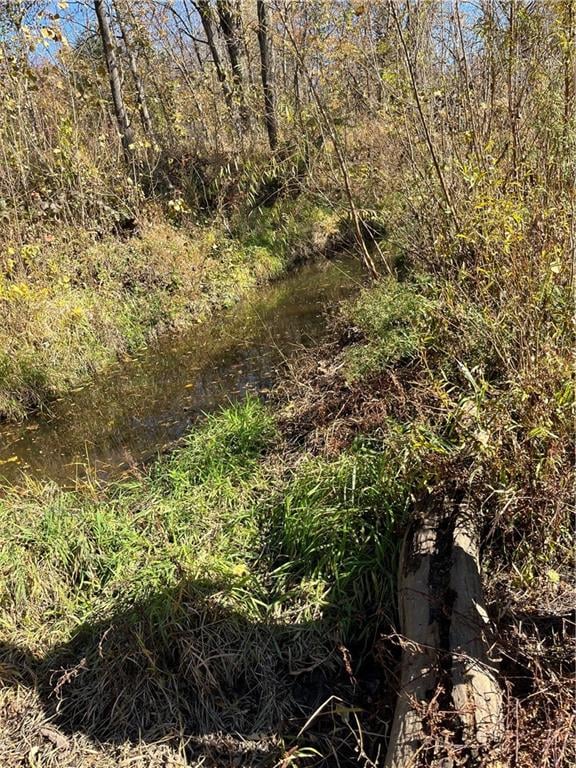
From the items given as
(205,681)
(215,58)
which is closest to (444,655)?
(205,681)

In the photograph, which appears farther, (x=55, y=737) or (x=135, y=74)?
(x=135, y=74)

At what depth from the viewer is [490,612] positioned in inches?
90.6

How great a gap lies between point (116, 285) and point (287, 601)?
25.3ft

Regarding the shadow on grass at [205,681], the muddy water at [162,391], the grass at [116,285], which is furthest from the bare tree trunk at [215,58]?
the shadow on grass at [205,681]

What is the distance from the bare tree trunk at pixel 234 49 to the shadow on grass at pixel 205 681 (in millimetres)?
11636

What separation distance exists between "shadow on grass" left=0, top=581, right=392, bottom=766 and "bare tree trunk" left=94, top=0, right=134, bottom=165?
10617mm

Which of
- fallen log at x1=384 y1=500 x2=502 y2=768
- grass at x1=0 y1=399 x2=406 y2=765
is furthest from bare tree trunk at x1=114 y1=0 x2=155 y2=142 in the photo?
fallen log at x1=384 y1=500 x2=502 y2=768

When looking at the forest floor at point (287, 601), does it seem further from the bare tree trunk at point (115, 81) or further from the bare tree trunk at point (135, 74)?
the bare tree trunk at point (135, 74)

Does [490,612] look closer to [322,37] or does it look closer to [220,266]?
[322,37]

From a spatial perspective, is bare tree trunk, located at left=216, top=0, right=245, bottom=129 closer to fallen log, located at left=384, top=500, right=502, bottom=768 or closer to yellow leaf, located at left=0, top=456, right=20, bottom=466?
yellow leaf, located at left=0, top=456, right=20, bottom=466

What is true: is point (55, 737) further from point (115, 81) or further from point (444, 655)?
point (115, 81)

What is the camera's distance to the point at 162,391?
701 centimetres

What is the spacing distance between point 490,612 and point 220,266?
9.66 m

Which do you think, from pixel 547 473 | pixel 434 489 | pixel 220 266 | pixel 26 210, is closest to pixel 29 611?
pixel 434 489
